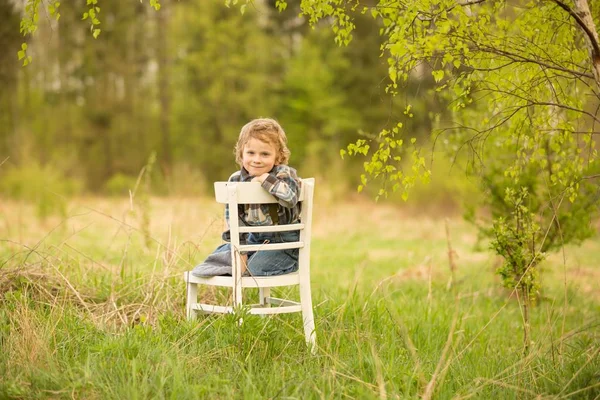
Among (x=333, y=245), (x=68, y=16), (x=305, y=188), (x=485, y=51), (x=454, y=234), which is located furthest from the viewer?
(x=68, y=16)

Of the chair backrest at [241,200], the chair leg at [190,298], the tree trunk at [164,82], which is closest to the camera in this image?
the chair backrest at [241,200]

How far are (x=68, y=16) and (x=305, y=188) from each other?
932 inches

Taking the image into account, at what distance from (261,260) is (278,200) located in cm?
43

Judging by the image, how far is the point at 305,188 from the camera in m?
4.29

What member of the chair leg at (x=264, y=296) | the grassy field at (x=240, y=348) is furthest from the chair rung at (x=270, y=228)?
the chair leg at (x=264, y=296)

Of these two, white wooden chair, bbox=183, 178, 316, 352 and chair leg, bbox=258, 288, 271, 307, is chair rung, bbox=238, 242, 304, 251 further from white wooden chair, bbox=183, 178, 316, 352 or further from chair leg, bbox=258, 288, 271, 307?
chair leg, bbox=258, 288, 271, 307

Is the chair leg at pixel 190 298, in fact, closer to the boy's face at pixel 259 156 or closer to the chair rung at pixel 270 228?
the chair rung at pixel 270 228

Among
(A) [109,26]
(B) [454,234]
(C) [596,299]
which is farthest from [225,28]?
(C) [596,299]

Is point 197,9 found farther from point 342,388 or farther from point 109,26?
point 342,388

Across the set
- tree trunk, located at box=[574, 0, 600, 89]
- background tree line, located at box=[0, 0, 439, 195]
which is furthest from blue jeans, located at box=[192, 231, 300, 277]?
background tree line, located at box=[0, 0, 439, 195]

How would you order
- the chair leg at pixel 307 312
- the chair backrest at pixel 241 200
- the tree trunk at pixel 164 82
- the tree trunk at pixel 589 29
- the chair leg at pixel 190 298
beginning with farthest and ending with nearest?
the tree trunk at pixel 164 82, the chair leg at pixel 190 298, the chair leg at pixel 307 312, the chair backrest at pixel 241 200, the tree trunk at pixel 589 29

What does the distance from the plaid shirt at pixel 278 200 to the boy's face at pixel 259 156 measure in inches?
2.4

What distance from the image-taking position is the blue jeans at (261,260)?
4.27m

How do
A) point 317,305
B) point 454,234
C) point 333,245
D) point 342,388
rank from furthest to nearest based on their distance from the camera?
point 454,234 < point 333,245 < point 317,305 < point 342,388
